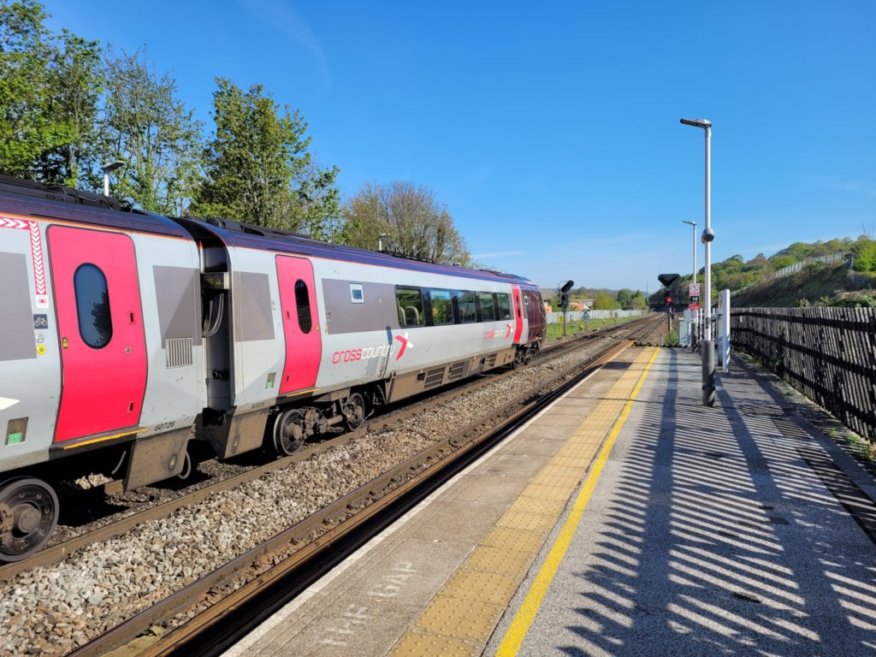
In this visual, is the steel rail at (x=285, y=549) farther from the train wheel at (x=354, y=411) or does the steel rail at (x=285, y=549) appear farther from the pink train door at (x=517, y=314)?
the pink train door at (x=517, y=314)

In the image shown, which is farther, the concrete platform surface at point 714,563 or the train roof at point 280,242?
the train roof at point 280,242

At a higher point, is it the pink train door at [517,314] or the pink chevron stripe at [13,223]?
the pink chevron stripe at [13,223]

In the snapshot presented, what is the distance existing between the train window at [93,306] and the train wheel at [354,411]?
4.92 m

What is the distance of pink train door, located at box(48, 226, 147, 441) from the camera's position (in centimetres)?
507

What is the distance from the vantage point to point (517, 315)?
18.9 meters

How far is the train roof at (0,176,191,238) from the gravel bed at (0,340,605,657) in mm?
2949

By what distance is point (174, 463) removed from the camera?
6.46 m

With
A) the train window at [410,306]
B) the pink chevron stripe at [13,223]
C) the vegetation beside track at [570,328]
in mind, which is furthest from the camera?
the vegetation beside track at [570,328]

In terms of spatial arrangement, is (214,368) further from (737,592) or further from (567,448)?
(737,592)

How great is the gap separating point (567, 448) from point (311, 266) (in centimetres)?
450

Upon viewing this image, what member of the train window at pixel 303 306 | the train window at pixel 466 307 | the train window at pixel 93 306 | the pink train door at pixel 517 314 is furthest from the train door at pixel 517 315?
the train window at pixel 93 306

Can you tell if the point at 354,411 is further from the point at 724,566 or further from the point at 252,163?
the point at 252,163

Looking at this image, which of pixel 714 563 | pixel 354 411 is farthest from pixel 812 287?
pixel 714 563

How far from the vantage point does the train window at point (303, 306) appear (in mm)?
8172
